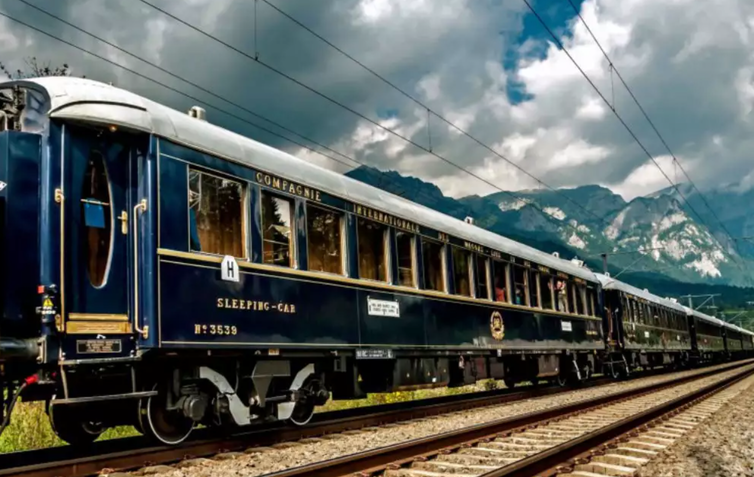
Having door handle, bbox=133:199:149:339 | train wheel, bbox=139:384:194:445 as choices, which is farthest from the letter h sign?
train wheel, bbox=139:384:194:445

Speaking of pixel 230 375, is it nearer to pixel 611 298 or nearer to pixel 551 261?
pixel 551 261

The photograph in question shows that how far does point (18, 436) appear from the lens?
1021cm

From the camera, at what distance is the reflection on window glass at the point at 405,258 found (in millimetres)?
12273

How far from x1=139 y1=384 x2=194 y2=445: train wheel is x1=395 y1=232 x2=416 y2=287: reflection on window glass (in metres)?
4.86

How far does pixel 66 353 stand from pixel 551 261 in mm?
14819

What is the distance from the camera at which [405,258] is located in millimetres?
12469

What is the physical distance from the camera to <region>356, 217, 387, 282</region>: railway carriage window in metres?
11.3

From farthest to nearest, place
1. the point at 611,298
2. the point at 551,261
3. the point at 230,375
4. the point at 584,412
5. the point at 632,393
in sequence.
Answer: the point at 611,298
the point at 551,261
the point at 632,393
the point at 584,412
the point at 230,375

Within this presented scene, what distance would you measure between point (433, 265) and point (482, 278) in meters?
2.23

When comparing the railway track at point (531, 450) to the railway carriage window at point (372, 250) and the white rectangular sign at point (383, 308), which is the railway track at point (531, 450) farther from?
the railway carriage window at point (372, 250)

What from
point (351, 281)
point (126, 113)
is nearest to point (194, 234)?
point (126, 113)

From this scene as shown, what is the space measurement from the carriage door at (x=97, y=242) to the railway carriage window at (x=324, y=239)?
2.92m

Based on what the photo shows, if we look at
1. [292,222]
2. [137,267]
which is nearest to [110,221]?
[137,267]

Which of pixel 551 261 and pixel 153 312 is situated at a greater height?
pixel 551 261
